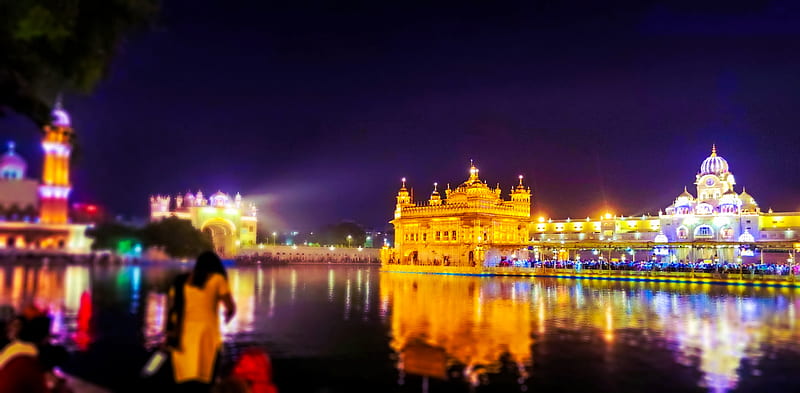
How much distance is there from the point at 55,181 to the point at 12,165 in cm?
97

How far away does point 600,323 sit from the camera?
1767 centimetres

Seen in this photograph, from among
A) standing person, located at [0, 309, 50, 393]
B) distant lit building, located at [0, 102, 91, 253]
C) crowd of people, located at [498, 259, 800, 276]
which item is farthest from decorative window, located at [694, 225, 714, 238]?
standing person, located at [0, 309, 50, 393]

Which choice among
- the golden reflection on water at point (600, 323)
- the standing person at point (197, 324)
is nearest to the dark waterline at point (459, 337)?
the golden reflection on water at point (600, 323)

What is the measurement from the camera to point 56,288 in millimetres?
19125

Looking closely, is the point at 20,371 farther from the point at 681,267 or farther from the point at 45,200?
the point at 681,267

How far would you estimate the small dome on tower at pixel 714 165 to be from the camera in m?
74.1

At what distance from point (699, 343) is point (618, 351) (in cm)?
244

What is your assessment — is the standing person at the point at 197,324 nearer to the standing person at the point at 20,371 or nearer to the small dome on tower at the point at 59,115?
the standing person at the point at 20,371

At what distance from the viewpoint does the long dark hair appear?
6.29m

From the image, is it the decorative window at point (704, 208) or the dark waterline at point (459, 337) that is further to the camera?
the decorative window at point (704, 208)

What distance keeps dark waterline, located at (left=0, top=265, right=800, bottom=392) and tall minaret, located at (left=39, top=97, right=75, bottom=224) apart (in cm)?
125

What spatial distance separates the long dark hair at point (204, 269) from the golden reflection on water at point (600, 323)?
20.0ft

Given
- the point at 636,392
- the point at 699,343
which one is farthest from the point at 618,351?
the point at 636,392

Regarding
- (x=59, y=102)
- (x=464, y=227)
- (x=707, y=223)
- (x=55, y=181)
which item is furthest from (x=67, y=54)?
(x=707, y=223)
